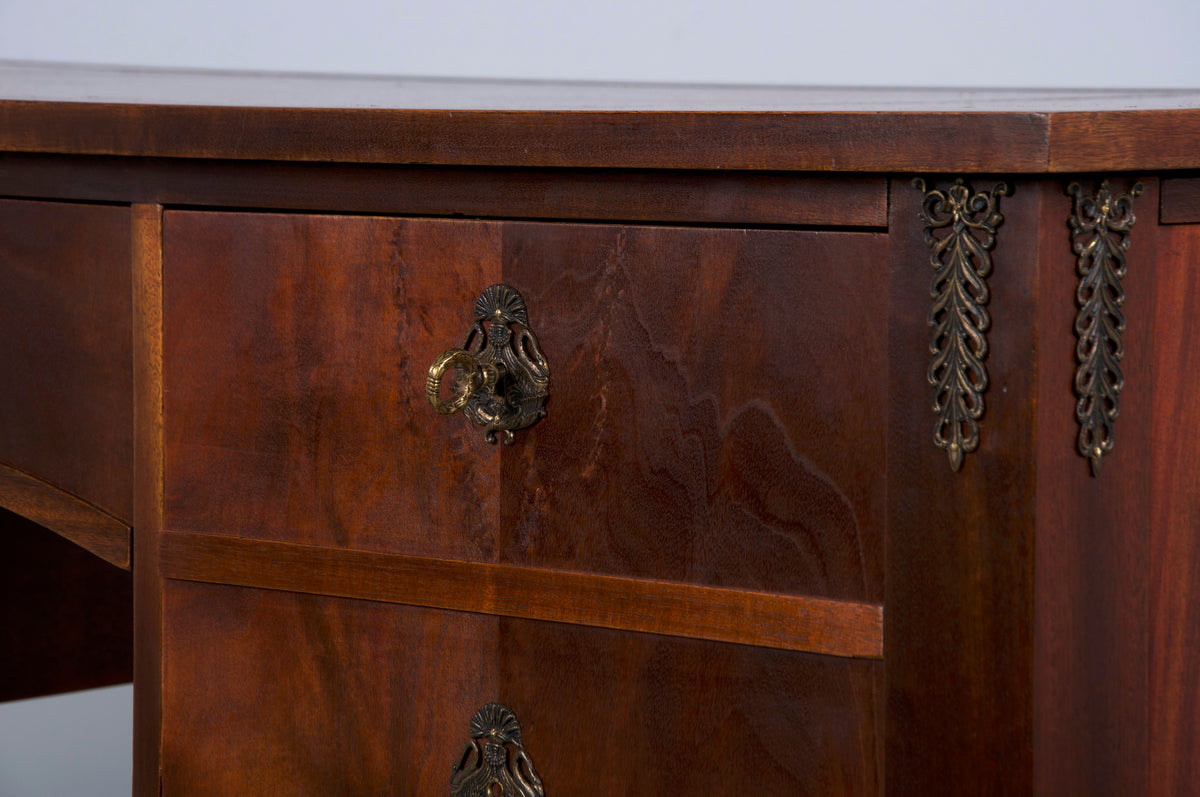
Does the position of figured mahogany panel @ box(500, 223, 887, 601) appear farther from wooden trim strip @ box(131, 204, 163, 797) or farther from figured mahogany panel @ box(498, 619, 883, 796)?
wooden trim strip @ box(131, 204, 163, 797)

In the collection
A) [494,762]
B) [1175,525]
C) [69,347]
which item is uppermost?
[69,347]

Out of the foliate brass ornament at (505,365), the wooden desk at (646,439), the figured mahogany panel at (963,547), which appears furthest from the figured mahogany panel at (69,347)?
the figured mahogany panel at (963,547)

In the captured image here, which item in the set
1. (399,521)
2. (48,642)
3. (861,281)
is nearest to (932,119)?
(861,281)

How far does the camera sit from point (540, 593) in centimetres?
60

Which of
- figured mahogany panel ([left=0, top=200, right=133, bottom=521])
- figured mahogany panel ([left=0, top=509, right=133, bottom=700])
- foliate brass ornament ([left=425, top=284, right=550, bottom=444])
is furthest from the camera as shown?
figured mahogany panel ([left=0, top=509, right=133, bottom=700])

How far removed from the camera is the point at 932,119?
0.48 m

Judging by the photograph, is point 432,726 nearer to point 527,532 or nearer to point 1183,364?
point 527,532

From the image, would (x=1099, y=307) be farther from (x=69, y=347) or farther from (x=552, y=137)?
(x=69, y=347)

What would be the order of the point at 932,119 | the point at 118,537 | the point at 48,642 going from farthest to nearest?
the point at 48,642, the point at 118,537, the point at 932,119

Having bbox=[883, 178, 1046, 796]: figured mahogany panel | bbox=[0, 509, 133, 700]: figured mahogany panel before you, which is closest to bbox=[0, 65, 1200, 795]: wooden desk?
bbox=[883, 178, 1046, 796]: figured mahogany panel

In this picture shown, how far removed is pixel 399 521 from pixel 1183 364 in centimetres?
34

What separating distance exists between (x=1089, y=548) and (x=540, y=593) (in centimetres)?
23

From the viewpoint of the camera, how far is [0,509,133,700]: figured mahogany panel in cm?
113

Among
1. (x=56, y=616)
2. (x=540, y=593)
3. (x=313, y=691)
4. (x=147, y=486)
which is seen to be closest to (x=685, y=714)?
(x=540, y=593)
